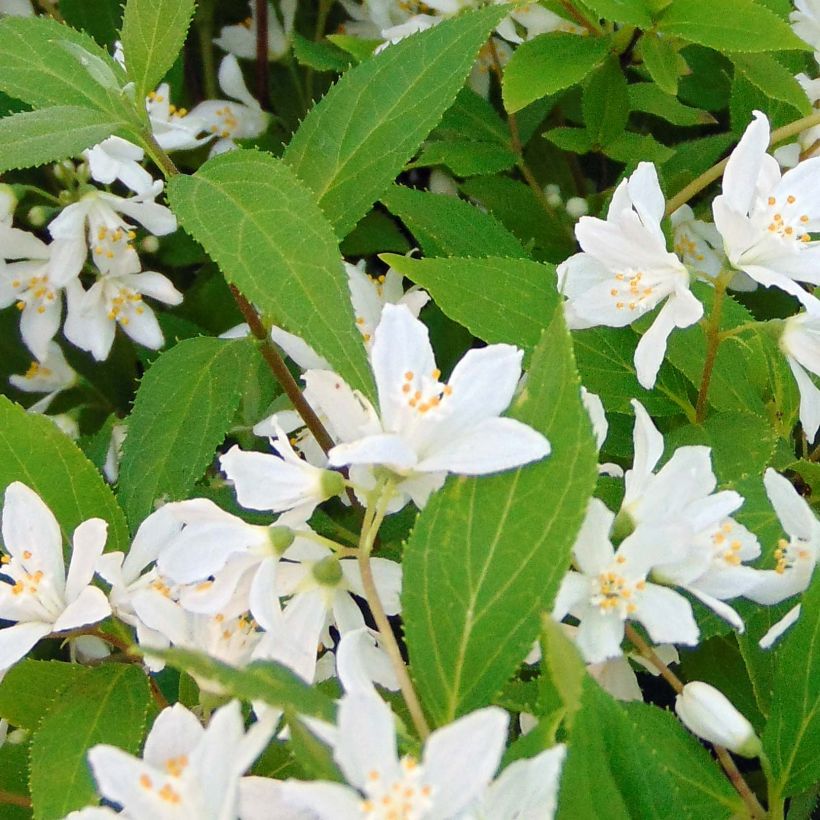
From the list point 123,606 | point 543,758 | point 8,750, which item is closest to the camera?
point 543,758

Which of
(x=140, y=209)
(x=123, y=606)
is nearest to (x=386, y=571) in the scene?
(x=123, y=606)

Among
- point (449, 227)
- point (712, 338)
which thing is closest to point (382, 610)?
point (712, 338)

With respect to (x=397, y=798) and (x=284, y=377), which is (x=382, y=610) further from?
(x=284, y=377)

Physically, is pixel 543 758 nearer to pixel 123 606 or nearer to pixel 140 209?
pixel 123 606

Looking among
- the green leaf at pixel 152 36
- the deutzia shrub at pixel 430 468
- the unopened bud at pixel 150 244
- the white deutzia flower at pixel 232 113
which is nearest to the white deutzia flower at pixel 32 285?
the deutzia shrub at pixel 430 468

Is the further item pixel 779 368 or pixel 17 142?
pixel 779 368

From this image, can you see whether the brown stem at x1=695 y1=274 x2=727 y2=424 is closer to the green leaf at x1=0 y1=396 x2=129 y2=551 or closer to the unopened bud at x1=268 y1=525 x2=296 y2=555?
the unopened bud at x1=268 y1=525 x2=296 y2=555
